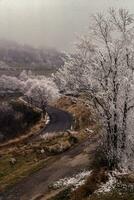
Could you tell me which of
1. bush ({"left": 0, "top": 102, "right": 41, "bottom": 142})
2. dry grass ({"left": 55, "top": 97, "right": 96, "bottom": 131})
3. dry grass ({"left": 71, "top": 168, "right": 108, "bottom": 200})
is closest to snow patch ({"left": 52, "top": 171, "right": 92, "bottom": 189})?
dry grass ({"left": 71, "top": 168, "right": 108, "bottom": 200})

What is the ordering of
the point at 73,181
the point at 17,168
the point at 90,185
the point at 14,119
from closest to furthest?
the point at 90,185, the point at 73,181, the point at 17,168, the point at 14,119

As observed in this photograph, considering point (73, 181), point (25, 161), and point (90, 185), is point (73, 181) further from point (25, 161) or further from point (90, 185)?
point (25, 161)

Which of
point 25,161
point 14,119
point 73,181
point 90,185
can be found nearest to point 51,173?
point 73,181

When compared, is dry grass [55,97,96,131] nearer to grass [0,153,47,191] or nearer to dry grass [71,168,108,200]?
grass [0,153,47,191]

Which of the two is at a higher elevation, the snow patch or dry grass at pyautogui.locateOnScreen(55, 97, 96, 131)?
dry grass at pyautogui.locateOnScreen(55, 97, 96, 131)

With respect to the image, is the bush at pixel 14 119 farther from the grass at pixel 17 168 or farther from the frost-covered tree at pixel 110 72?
the frost-covered tree at pixel 110 72

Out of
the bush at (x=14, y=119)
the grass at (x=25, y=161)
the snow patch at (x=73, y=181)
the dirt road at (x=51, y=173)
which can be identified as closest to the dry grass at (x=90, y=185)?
the snow patch at (x=73, y=181)

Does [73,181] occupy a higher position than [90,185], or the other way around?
[90,185]

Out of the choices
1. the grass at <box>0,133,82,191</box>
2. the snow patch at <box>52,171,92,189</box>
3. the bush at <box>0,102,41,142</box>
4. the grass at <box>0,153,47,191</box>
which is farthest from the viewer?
the bush at <box>0,102,41,142</box>

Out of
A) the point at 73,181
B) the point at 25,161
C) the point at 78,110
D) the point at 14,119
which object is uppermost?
the point at 78,110

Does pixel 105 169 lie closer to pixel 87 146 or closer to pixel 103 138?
pixel 103 138

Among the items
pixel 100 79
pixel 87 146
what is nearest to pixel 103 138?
pixel 100 79
